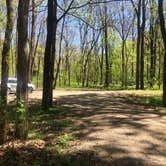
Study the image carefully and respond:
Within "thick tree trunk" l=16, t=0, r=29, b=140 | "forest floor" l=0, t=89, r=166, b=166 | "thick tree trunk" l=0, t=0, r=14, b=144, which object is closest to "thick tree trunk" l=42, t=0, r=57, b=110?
"forest floor" l=0, t=89, r=166, b=166

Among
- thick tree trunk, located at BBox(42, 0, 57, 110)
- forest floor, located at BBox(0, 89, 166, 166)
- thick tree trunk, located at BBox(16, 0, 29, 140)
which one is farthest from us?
thick tree trunk, located at BBox(42, 0, 57, 110)

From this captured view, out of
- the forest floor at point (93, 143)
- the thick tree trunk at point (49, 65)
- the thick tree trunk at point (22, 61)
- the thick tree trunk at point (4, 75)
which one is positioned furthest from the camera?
the thick tree trunk at point (49, 65)

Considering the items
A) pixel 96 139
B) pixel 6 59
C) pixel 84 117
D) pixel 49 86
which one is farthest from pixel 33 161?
pixel 49 86

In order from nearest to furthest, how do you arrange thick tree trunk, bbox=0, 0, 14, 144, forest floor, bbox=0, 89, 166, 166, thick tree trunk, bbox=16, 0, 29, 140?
1. forest floor, bbox=0, 89, 166, 166
2. thick tree trunk, bbox=0, 0, 14, 144
3. thick tree trunk, bbox=16, 0, 29, 140

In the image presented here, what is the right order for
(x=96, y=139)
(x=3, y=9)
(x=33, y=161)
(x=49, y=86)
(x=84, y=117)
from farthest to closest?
(x=3, y=9) → (x=49, y=86) → (x=84, y=117) → (x=96, y=139) → (x=33, y=161)

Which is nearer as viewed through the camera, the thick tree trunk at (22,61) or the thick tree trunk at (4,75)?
the thick tree trunk at (4,75)

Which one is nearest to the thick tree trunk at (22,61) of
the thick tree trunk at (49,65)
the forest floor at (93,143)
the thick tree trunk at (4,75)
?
the thick tree trunk at (4,75)

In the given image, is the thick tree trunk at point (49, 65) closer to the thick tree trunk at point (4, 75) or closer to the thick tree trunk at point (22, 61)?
the thick tree trunk at point (4, 75)

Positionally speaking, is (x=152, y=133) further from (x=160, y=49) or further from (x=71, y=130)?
(x=160, y=49)

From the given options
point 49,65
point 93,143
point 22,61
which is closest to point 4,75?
point 22,61

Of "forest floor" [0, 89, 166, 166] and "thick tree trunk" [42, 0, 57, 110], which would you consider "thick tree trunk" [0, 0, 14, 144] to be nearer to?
"forest floor" [0, 89, 166, 166]

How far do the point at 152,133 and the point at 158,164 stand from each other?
8.91 feet

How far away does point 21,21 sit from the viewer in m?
10.3

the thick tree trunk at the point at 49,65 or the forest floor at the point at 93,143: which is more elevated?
the thick tree trunk at the point at 49,65
